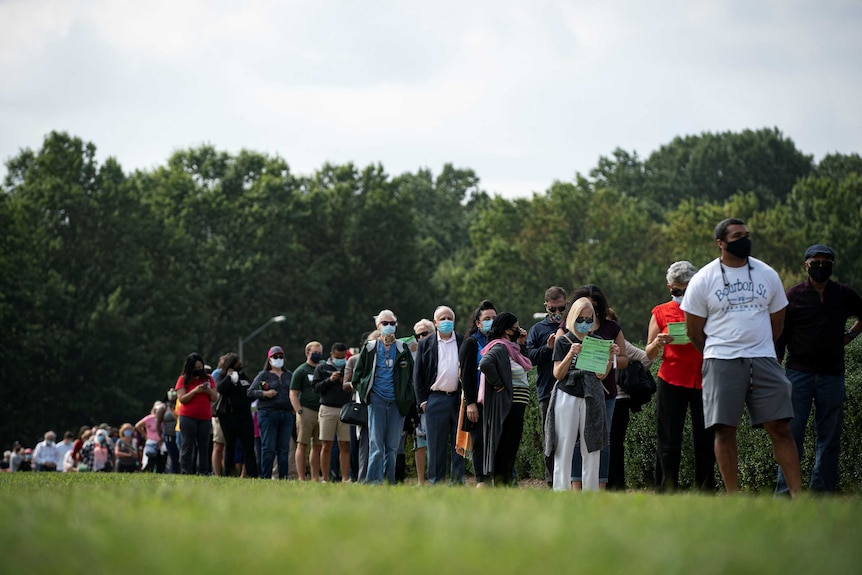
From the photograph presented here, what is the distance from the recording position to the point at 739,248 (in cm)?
1006

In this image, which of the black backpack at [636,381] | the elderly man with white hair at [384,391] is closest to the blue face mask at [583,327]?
the black backpack at [636,381]

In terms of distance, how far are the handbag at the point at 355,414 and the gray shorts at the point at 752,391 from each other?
7.40 m

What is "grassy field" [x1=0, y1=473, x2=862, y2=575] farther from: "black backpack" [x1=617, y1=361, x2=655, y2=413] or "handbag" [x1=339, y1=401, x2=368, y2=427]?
"handbag" [x1=339, y1=401, x2=368, y2=427]

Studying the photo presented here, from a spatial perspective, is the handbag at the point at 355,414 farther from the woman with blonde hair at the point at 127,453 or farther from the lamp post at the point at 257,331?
the lamp post at the point at 257,331

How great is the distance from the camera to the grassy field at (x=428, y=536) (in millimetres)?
4723

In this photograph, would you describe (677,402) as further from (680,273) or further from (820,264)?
(820,264)

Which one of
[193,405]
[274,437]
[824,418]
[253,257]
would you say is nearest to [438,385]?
[824,418]

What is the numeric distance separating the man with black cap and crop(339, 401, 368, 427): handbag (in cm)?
666

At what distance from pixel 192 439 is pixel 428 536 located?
1558cm

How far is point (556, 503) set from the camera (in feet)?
25.2

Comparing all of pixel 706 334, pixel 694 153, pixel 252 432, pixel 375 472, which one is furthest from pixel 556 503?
pixel 694 153

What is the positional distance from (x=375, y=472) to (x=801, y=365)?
6346mm

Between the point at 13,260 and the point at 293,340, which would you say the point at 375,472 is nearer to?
the point at 13,260

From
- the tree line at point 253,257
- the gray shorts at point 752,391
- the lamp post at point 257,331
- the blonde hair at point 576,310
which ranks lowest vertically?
the gray shorts at point 752,391
